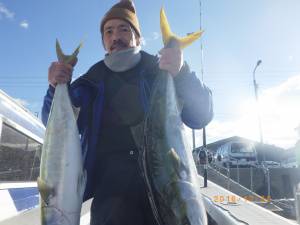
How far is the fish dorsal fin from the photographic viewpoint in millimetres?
2098

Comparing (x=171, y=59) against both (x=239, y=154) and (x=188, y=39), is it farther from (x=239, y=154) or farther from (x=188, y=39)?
(x=239, y=154)

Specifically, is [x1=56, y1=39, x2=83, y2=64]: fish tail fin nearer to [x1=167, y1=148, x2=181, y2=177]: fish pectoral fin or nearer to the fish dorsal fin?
the fish dorsal fin


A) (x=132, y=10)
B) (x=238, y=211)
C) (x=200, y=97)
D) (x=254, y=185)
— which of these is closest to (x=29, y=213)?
(x=238, y=211)

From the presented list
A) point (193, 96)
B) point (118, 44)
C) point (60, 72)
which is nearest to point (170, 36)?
point (193, 96)

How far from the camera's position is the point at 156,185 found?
5.92 ft

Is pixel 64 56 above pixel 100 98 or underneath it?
above

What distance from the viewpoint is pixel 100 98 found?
2.39m

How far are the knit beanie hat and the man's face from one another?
44 mm

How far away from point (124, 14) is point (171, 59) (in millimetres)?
843

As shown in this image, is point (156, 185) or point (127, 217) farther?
point (127, 217)

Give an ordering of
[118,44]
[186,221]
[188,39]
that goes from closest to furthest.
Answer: [186,221]
[188,39]
[118,44]

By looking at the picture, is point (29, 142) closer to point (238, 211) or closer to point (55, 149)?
point (238, 211)

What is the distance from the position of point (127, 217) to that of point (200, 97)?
82 cm

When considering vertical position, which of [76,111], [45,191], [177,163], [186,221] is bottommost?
[186,221]
